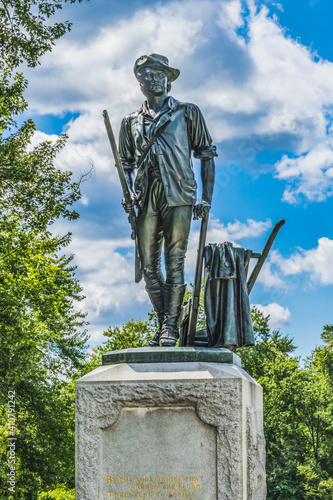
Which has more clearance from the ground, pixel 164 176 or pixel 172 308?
pixel 164 176

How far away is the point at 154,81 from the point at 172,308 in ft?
6.94

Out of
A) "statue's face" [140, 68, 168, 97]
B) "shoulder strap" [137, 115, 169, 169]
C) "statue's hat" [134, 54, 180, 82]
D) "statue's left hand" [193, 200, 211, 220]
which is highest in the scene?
"statue's hat" [134, 54, 180, 82]

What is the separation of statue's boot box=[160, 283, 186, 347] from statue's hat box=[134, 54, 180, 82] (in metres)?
2.03

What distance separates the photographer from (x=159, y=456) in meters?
5.45

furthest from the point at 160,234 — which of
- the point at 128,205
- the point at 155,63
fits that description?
the point at 155,63

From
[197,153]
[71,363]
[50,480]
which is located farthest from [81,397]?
[71,363]

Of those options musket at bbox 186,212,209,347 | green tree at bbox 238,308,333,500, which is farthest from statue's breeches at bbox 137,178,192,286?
green tree at bbox 238,308,333,500

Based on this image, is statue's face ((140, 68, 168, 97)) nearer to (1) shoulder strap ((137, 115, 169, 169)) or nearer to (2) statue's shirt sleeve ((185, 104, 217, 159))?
(2) statue's shirt sleeve ((185, 104, 217, 159))

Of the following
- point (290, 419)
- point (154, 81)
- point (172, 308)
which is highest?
point (154, 81)

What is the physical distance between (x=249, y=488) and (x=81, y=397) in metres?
1.49

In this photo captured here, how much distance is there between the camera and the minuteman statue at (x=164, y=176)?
647 centimetres

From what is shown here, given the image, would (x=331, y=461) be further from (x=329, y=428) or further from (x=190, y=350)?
(x=190, y=350)

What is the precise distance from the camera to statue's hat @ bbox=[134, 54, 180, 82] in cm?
678

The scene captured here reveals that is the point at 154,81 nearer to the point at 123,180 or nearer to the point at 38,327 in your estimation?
the point at 123,180
